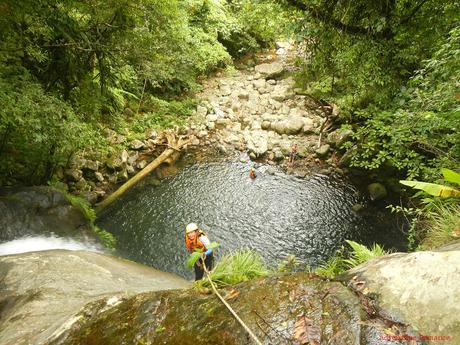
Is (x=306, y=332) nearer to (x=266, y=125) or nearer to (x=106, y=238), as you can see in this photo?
(x=106, y=238)

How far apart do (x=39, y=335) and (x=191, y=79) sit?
14786 mm

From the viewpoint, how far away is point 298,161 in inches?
511

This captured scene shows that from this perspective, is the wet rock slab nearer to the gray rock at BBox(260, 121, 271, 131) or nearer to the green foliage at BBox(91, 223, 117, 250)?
the green foliage at BBox(91, 223, 117, 250)

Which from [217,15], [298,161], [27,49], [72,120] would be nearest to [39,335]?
[72,120]

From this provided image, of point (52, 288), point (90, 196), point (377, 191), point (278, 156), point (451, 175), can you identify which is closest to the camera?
point (451, 175)

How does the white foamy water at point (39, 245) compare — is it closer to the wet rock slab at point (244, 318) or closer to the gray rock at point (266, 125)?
the wet rock slab at point (244, 318)

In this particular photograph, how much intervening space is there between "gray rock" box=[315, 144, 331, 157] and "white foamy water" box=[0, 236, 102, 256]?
896cm

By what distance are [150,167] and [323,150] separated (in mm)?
6949

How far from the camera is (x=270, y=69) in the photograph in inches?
793

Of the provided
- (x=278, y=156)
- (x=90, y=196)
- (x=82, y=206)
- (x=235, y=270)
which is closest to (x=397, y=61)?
(x=235, y=270)

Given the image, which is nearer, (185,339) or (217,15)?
(185,339)

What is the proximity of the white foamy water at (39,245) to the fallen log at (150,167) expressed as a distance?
229 centimetres

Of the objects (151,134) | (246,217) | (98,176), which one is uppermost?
(151,134)

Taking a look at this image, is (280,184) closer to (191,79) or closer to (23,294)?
(191,79)
